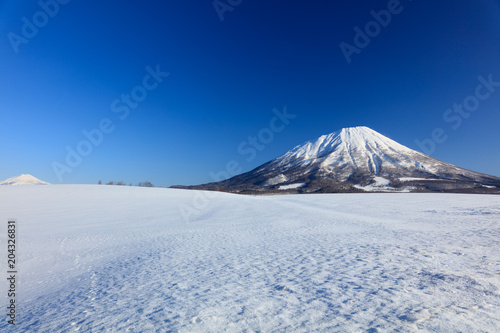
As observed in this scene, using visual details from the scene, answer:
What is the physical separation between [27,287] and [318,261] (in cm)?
695

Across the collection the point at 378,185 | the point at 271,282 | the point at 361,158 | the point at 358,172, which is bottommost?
the point at 378,185

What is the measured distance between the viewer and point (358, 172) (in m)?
102

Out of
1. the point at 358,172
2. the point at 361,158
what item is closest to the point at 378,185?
the point at 358,172

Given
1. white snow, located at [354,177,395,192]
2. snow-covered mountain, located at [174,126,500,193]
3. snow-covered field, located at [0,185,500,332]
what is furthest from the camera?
snow-covered mountain, located at [174,126,500,193]

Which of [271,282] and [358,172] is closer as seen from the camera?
[271,282]

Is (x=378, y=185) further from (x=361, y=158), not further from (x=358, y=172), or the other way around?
(x=361, y=158)

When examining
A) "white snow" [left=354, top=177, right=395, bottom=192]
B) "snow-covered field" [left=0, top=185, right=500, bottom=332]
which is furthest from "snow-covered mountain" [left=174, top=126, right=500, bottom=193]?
"snow-covered field" [left=0, top=185, right=500, bottom=332]

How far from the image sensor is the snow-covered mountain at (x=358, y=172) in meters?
77.5

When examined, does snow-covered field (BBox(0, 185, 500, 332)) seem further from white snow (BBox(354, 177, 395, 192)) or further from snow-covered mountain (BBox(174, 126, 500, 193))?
white snow (BBox(354, 177, 395, 192))

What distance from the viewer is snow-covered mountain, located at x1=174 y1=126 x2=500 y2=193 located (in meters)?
77.5

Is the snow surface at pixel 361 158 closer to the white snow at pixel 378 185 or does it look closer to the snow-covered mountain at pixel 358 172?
the snow-covered mountain at pixel 358 172

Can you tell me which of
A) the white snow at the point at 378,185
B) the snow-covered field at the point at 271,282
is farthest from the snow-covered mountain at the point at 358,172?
the snow-covered field at the point at 271,282

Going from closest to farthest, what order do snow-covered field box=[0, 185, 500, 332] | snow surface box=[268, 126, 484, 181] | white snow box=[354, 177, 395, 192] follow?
snow-covered field box=[0, 185, 500, 332], white snow box=[354, 177, 395, 192], snow surface box=[268, 126, 484, 181]

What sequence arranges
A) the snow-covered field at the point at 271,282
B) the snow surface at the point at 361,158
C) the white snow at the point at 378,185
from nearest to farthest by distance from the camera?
the snow-covered field at the point at 271,282 → the white snow at the point at 378,185 → the snow surface at the point at 361,158
